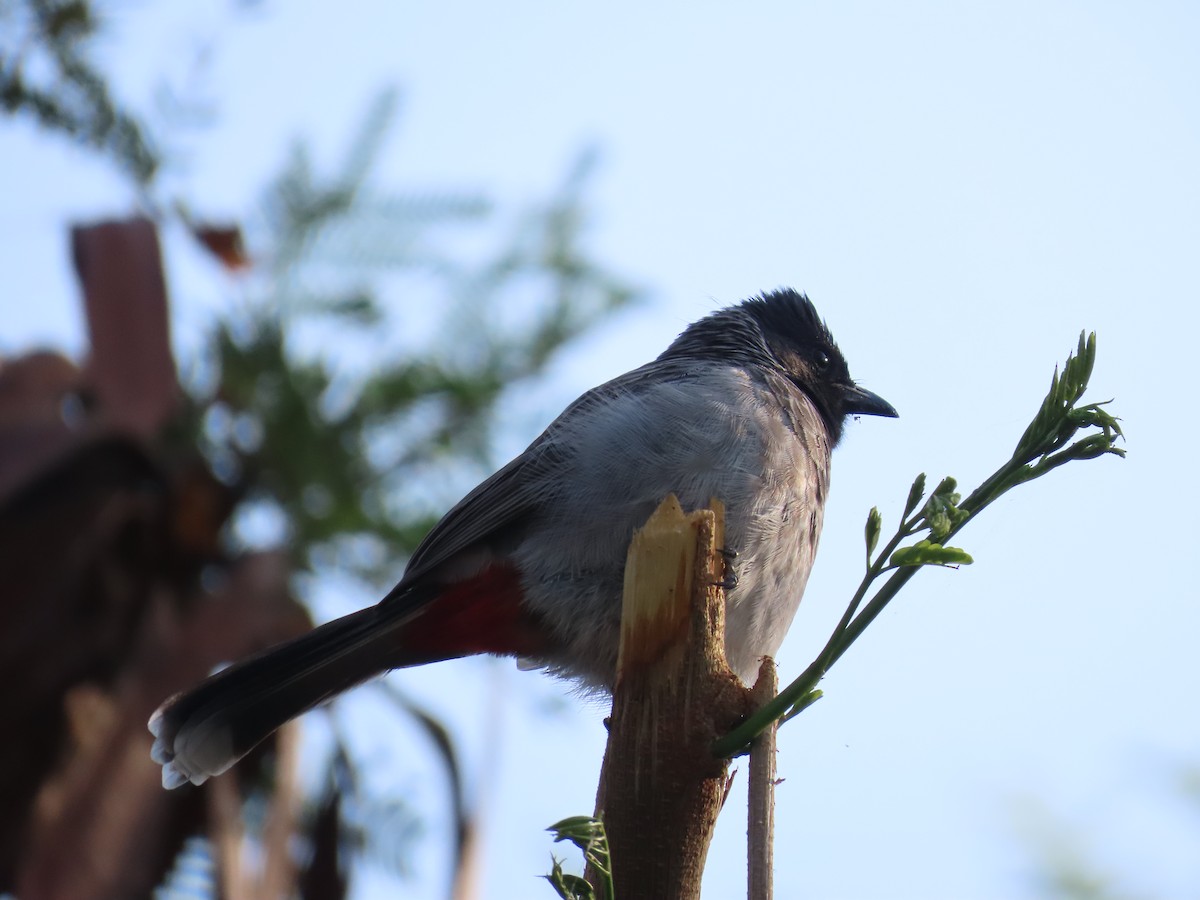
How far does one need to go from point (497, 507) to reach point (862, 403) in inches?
Answer: 64.3

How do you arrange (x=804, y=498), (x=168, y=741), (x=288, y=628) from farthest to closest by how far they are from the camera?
(x=288, y=628)
(x=804, y=498)
(x=168, y=741)

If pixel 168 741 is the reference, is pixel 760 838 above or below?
below

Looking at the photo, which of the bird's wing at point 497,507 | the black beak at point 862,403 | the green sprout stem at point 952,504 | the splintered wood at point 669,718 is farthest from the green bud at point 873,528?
the black beak at point 862,403

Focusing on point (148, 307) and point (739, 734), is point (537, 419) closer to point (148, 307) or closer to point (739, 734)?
point (148, 307)

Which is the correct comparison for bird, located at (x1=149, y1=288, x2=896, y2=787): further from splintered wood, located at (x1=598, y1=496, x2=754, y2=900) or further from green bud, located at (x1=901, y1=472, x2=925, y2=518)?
green bud, located at (x1=901, y1=472, x2=925, y2=518)

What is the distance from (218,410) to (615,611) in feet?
5.64

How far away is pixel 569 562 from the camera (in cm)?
354

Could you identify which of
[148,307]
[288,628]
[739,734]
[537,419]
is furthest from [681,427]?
[148,307]

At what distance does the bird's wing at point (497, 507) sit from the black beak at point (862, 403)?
1121 mm

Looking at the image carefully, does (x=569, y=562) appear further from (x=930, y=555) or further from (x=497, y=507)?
(x=930, y=555)

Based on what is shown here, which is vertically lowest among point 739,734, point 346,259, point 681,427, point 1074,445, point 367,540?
point 739,734

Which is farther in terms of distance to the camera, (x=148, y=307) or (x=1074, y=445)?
(x=148, y=307)

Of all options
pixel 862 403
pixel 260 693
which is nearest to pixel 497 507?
pixel 260 693

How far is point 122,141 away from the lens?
4.23m
